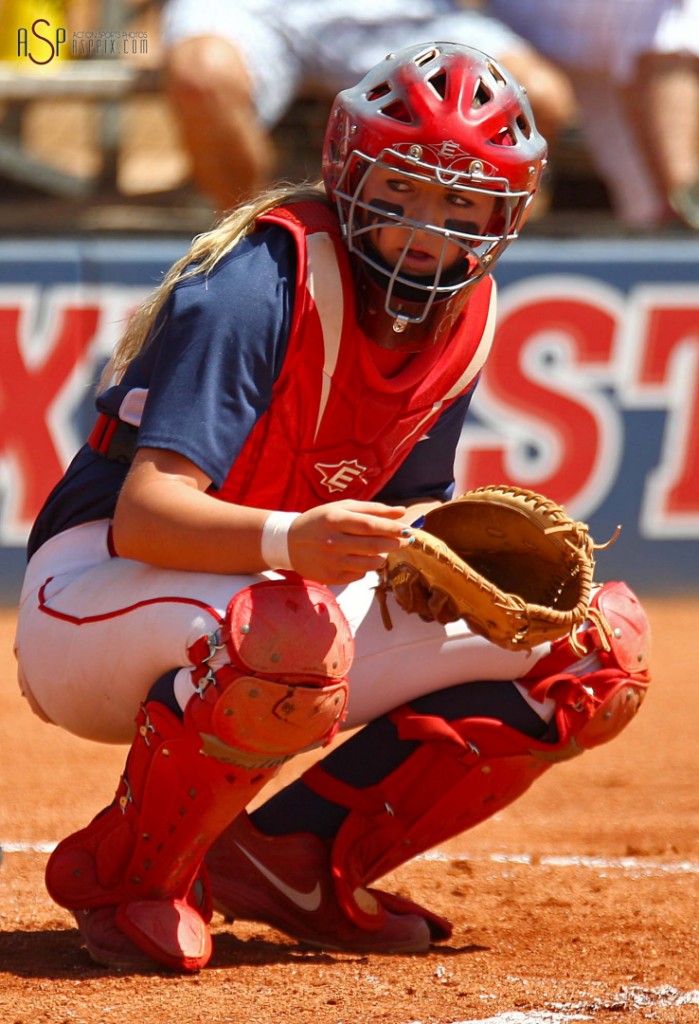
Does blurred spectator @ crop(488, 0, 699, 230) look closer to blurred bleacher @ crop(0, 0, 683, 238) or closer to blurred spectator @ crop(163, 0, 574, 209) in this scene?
blurred spectator @ crop(163, 0, 574, 209)

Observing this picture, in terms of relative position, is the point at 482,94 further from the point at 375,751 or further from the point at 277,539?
the point at 375,751

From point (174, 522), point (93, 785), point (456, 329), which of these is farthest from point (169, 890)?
point (93, 785)

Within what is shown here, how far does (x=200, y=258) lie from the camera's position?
2.56 m

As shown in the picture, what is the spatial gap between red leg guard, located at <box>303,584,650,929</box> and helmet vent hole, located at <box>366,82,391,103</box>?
1.02m

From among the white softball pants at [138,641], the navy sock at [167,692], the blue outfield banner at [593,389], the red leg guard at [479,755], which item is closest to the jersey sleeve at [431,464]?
the white softball pants at [138,641]

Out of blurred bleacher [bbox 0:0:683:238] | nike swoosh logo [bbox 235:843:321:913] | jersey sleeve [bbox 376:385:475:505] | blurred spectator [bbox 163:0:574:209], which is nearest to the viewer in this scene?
nike swoosh logo [bbox 235:843:321:913]

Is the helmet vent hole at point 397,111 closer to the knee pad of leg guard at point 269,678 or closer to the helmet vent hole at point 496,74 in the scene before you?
the helmet vent hole at point 496,74

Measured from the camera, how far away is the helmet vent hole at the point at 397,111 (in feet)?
8.52

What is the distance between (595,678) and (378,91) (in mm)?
1161

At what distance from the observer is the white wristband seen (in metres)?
2.26

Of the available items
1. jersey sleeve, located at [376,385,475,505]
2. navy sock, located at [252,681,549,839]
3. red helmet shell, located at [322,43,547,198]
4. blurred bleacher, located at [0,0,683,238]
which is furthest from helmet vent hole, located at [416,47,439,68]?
blurred bleacher, located at [0,0,683,238]

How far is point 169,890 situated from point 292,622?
57 cm

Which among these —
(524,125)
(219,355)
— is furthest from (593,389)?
(219,355)

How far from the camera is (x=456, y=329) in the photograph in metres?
2.74
